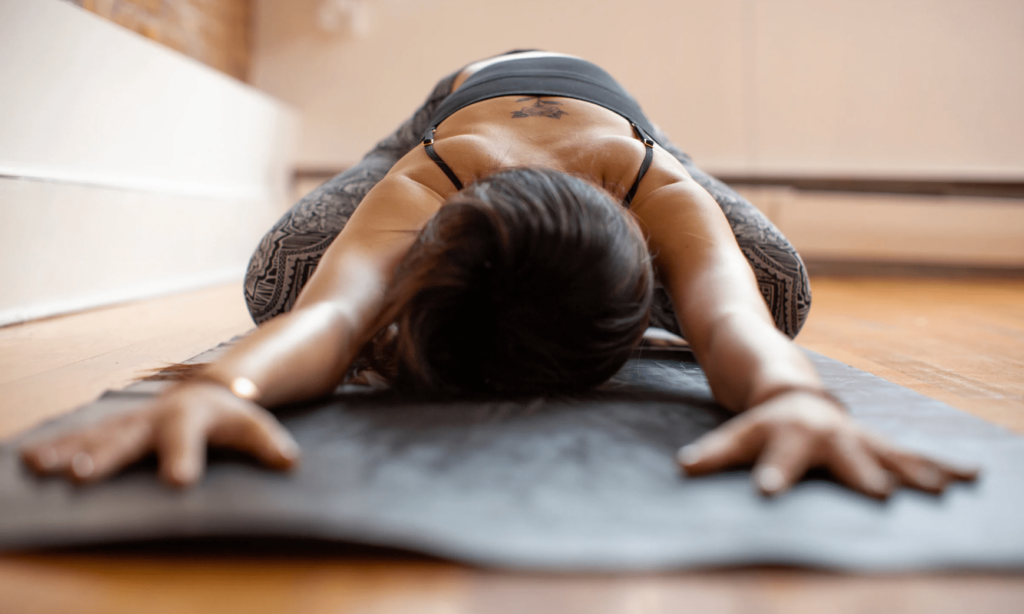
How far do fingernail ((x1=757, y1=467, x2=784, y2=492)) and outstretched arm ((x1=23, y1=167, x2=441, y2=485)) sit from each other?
0.40 m

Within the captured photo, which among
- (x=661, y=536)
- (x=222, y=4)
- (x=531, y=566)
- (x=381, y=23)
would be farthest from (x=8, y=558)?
(x=381, y=23)

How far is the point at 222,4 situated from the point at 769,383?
342 cm

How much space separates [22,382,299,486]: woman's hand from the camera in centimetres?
59

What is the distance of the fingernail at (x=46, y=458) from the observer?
1.96 feet

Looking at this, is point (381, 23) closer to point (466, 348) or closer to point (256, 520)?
point (466, 348)

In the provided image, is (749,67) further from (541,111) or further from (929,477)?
Answer: (929,477)

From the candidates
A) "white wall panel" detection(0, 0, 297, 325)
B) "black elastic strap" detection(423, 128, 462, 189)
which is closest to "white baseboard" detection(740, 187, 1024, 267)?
"white wall panel" detection(0, 0, 297, 325)

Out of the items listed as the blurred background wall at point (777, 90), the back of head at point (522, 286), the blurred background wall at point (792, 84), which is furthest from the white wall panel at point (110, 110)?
the back of head at point (522, 286)

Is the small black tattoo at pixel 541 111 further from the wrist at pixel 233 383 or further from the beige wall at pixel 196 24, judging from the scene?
the beige wall at pixel 196 24

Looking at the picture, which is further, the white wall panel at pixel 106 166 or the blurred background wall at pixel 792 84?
the blurred background wall at pixel 792 84

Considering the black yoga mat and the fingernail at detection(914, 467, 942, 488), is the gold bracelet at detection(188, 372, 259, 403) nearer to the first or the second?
the black yoga mat

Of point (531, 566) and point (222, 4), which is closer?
point (531, 566)

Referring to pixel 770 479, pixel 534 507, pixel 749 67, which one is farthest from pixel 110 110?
pixel 749 67

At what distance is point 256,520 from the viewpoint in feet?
1.77
